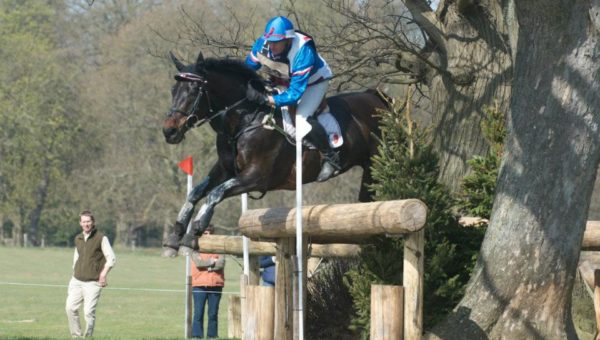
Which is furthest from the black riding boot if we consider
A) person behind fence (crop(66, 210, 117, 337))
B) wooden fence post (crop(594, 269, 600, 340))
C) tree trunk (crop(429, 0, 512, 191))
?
person behind fence (crop(66, 210, 117, 337))

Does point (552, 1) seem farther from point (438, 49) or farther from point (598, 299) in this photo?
point (438, 49)

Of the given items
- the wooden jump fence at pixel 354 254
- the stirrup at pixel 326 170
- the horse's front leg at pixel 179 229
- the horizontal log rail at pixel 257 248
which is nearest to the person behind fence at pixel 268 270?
the horizontal log rail at pixel 257 248

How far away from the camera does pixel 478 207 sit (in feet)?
29.7

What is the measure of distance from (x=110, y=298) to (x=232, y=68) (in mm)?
19542

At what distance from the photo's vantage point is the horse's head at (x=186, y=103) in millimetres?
9352

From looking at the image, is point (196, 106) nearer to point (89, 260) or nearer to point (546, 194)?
point (546, 194)

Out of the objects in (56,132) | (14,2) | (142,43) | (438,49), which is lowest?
(438,49)

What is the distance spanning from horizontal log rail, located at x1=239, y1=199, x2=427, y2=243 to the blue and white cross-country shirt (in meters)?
1.00

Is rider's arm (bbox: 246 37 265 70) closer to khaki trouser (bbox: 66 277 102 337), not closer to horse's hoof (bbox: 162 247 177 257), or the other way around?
horse's hoof (bbox: 162 247 177 257)

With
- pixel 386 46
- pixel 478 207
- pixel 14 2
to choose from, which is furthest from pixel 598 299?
pixel 14 2

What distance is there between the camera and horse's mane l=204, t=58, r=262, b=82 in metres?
9.77

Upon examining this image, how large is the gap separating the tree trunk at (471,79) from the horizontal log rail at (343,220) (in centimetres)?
199

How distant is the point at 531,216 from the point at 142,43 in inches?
1750

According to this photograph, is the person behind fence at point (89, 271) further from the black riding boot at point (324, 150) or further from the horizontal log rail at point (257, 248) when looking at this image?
the black riding boot at point (324, 150)
